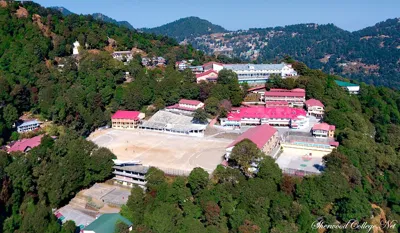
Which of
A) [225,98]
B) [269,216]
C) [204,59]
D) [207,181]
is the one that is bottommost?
[269,216]

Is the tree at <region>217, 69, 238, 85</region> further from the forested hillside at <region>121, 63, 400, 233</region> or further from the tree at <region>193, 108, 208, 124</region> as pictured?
the forested hillside at <region>121, 63, 400, 233</region>

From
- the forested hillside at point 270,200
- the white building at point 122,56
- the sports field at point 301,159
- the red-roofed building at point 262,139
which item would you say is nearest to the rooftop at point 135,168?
the forested hillside at point 270,200

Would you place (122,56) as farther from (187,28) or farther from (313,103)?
(187,28)

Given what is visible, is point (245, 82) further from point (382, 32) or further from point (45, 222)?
point (382, 32)

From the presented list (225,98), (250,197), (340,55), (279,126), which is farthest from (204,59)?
(340,55)

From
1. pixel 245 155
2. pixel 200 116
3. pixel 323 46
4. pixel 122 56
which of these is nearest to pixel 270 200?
pixel 245 155

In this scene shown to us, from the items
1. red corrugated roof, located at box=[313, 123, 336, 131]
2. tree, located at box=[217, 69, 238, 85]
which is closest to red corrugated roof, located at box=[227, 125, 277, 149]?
red corrugated roof, located at box=[313, 123, 336, 131]
